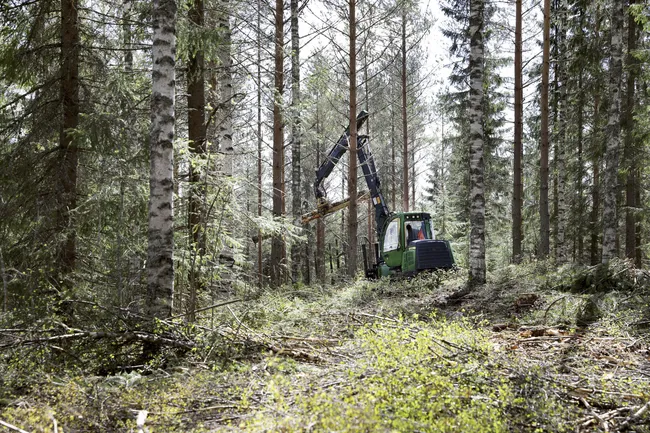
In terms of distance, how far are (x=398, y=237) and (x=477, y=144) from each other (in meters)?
4.30

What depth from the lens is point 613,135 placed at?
9.16 metres

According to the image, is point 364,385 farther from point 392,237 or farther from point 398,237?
point 392,237

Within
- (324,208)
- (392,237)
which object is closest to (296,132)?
(324,208)

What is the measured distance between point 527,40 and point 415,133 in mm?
9588

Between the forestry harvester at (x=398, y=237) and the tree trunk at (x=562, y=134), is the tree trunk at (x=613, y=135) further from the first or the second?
the tree trunk at (x=562, y=134)

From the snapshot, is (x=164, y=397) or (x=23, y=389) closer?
(x=164, y=397)

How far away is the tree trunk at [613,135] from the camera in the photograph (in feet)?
29.6

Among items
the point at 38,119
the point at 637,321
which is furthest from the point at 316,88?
the point at 637,321

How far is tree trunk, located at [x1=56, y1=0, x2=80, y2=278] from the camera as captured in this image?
6855mm

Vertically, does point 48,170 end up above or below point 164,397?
above

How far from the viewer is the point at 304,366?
14.1ft

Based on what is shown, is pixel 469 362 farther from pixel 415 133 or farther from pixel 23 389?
pixel 415 133

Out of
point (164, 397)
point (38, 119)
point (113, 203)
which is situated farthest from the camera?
point (38, 119)

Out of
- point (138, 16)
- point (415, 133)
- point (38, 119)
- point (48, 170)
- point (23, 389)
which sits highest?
point (415, 133)
